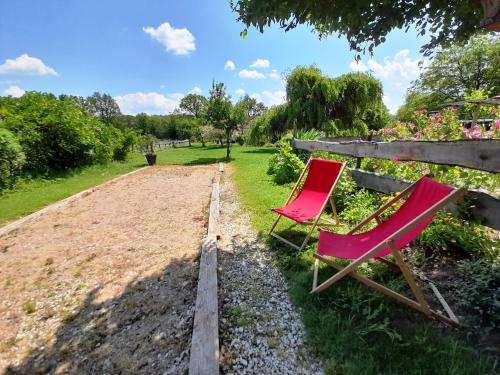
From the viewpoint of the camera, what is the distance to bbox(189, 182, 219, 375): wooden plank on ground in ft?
6.25

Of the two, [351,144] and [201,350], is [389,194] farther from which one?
[201,350]

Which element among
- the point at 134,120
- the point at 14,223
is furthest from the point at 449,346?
the point at 134,120

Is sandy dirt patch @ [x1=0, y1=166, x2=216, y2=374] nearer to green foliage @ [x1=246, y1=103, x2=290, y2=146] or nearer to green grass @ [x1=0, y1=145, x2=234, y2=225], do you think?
green grass @ [x1=0, y1=145, x2=234, y2=225]

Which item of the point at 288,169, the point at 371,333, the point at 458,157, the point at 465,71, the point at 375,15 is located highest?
the point at 465,71

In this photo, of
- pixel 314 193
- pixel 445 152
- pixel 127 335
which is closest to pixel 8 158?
pixel 127 335

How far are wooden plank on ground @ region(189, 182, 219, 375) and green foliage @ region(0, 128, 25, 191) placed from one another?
349 inches

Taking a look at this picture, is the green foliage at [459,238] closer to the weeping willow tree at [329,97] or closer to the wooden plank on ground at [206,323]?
the wooden plank on ground at [206,323]

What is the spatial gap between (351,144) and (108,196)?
666cm

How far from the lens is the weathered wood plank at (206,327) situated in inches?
74.8

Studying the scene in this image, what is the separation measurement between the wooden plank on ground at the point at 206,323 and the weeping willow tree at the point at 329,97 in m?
14.5

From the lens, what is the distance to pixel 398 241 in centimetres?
243

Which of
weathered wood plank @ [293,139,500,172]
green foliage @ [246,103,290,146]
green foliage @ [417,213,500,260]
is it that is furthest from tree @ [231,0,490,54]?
green foliage @ [246,103,290,146]

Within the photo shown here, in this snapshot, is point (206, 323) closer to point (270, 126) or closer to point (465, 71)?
point (270, 126)

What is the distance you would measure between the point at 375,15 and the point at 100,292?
4.49 metres
